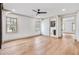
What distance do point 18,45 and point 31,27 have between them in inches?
27.7

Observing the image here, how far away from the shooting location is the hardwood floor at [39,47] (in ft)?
7.40

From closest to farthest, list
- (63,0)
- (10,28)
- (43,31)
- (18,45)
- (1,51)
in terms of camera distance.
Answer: (63,0)
(1,51)
(10,28)
(18,45)
(43,31)

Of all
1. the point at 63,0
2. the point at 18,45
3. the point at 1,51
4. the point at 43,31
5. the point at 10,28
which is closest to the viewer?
the point at 63,0

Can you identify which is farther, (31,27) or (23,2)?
(31,27)

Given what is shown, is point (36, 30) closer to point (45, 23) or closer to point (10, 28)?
point (45, 23)

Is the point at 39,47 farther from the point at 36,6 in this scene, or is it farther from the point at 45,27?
the point at 36,6

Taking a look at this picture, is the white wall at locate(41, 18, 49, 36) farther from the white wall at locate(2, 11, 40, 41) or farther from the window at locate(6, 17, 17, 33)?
the window at locate(6, 17, 17, 33)

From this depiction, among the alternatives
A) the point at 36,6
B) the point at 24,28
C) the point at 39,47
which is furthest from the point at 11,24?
the point at 39,47

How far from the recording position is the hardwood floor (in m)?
2.25

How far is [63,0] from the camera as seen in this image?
183 centimetres

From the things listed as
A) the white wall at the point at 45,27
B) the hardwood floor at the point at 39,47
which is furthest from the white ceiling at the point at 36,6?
the hardwood floor at the point at 39,47

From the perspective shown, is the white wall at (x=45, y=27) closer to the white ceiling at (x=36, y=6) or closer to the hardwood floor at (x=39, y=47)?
the hardwood floor at (x=39, y=47)
